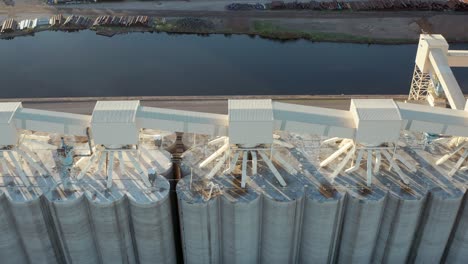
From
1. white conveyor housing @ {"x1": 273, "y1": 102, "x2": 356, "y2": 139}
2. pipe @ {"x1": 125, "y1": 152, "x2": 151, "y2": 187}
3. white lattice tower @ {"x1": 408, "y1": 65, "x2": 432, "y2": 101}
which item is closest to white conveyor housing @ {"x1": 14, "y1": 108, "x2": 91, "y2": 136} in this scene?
pipe @ {"x1": 125, "y1": 152, "x2": 151, "y2": 187}

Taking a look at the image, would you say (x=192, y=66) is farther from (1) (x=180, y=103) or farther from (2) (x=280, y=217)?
(2) (x=280, y=217)

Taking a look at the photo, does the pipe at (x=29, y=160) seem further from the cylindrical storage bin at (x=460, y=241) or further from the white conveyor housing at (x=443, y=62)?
the white conveyor housing at (x=443, y=62)

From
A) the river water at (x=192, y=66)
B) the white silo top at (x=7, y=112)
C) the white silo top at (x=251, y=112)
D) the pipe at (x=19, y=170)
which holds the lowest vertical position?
the river water at (x=192, y=66)

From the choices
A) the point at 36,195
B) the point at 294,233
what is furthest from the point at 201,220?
the point at 36,195

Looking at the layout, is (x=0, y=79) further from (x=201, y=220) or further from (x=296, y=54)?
(x=201, y=220)

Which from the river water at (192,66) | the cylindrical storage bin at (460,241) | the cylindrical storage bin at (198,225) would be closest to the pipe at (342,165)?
the cylindrical storage bin at (198,225)

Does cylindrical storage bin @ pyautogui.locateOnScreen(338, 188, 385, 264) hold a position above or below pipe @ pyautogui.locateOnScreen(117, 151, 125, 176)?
below

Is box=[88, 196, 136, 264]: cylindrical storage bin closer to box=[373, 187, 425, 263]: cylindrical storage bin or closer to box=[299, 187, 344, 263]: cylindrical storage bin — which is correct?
box=[299, 187, 344, 263]: cylindrical storage bin
